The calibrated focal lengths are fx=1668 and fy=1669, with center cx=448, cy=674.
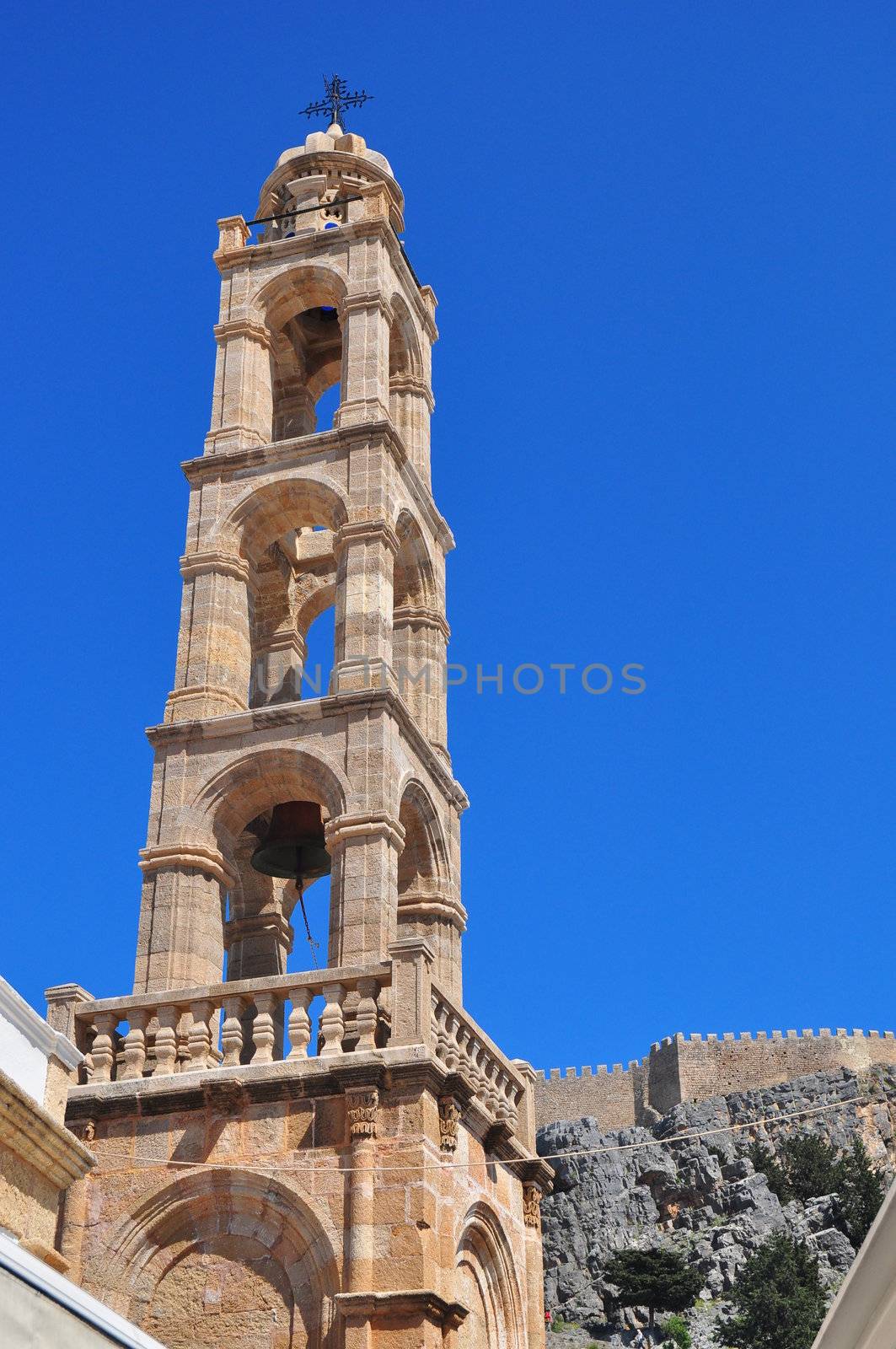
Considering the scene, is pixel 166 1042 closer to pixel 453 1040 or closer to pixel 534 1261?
pixel 453 1040

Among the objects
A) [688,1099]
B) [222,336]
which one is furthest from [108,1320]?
[688,1099]

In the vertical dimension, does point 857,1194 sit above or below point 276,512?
above

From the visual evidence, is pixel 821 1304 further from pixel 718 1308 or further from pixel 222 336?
pixel 222 336

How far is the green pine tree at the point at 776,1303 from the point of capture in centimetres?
4819

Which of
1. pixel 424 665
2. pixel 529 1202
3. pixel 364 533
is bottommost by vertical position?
pixel 529 1202

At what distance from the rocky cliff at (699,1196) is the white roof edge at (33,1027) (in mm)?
43470

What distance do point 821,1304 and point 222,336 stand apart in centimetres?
3821

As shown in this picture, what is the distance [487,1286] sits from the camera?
16484 millimetres

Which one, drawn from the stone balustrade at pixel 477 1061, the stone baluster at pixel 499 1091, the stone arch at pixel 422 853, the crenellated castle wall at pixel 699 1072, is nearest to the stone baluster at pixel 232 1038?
the stone balustrade at pixel 477 1061

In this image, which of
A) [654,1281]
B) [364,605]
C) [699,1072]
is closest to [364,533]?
[364,605]

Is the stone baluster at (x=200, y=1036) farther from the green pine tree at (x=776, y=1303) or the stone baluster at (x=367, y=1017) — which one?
the green pine tree at (x=776, y=1303)

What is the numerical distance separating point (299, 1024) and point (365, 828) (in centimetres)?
283

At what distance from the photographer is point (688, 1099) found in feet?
227

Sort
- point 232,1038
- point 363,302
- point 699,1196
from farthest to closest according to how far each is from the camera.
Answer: point 699,1196, point 363,302, point 232,1038
